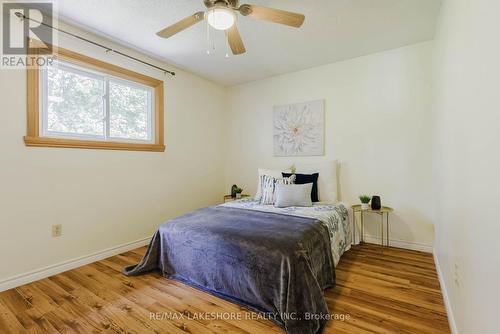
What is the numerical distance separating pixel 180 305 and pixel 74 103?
2287 millimetres

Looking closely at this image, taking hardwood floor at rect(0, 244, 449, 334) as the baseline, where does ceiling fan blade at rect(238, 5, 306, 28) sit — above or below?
above

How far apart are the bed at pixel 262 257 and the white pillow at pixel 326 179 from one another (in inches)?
20.5

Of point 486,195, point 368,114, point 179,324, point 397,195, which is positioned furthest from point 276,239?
point 368,114

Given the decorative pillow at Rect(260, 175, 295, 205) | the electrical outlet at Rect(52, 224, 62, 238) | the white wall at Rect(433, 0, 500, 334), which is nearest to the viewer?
the white wall at Rect(433, 0, 500, 334)

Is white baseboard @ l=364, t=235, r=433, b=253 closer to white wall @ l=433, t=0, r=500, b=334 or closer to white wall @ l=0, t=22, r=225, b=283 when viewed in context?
white wall @ l=433, t=0, r=500, b=334

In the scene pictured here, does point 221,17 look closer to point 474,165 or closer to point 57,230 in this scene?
point 474,165

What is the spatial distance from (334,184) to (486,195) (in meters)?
2.22

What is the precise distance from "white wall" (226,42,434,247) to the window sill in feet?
6.30

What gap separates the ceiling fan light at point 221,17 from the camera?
167cm

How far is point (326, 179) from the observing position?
3158mm

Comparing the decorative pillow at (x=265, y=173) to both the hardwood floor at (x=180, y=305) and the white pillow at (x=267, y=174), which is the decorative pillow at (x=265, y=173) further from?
the hardwood floor at (x=180, y=305)

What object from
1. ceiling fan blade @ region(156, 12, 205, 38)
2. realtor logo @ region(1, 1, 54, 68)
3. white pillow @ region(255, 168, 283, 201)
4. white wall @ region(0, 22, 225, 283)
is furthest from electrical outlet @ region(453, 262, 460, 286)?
realtor logo @ region(1, 1, 54, 68)

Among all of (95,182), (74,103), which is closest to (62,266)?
(95,182)

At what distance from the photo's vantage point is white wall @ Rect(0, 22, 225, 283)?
81.4 inches
